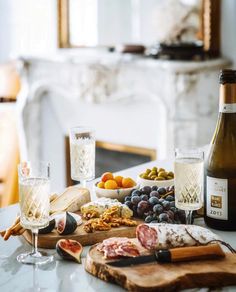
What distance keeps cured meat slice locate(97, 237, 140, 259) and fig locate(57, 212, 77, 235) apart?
0.39ft

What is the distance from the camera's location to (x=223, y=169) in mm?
1440

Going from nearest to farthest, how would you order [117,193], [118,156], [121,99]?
[117,193]
[121,99]
[118,156]

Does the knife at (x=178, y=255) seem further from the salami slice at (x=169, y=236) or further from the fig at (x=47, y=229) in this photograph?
the fig at (x=47, y=229)

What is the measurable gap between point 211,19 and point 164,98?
0.54 metres

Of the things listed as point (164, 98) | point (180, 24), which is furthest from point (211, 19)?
point (164, 98)

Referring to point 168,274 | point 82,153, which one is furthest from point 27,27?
point 168,274

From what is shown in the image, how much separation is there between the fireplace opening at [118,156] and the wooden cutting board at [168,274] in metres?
2.72

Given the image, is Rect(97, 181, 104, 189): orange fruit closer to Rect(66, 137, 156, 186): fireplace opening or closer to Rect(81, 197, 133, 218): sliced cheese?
Rect(81, 197, 133, 218): sliced cheese

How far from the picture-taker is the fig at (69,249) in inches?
49.4

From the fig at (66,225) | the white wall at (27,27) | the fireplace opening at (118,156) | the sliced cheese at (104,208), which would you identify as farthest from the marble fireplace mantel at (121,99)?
the fig at (66,225)

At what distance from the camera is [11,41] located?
4.83 meters

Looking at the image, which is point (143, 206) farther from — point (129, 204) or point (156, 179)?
point (156, 179)

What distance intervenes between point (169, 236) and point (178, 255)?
0.07 meters

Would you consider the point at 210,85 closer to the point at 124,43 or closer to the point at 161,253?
the point at 124,43
